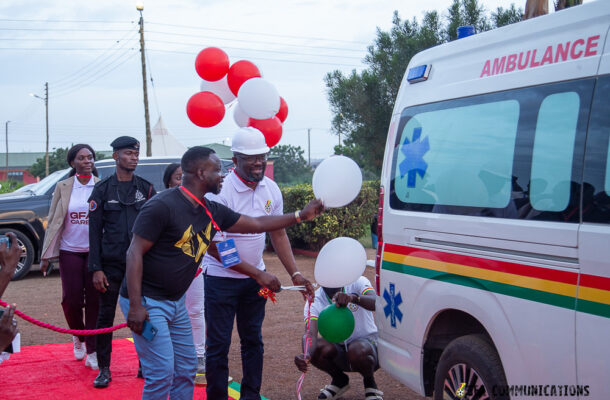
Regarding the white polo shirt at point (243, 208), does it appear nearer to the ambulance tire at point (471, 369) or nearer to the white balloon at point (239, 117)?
the ambulance tire at point (471, 369)

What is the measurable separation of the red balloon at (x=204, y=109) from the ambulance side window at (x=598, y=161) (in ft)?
15.6

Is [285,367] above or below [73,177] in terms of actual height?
below

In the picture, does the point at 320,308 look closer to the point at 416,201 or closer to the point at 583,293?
the point at 416,201

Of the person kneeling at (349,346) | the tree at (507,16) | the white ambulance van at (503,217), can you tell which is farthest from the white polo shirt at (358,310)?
the tree at (507,16)

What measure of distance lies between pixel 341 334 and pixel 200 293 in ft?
5.41

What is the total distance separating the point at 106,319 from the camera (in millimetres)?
5234

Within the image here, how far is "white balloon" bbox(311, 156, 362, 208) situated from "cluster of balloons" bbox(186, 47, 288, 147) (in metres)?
1.97

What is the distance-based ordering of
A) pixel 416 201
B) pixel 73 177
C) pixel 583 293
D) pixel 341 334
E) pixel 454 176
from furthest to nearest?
pixel 73 177, pixel 341 334, pixel 416 201, pixel 454 176, pixel 583 293

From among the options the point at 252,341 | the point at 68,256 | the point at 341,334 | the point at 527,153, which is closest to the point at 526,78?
the point at 527,153

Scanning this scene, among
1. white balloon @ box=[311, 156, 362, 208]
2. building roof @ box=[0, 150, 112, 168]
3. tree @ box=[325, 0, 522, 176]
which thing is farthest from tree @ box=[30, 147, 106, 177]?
white balloon @ box=[311, 156, 362, 208]

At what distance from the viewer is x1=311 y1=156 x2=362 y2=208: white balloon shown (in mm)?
4133

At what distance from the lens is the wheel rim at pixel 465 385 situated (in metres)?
3.25

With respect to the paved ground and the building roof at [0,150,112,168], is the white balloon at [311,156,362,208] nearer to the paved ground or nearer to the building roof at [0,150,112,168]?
the paved ground

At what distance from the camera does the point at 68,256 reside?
5641 mm
